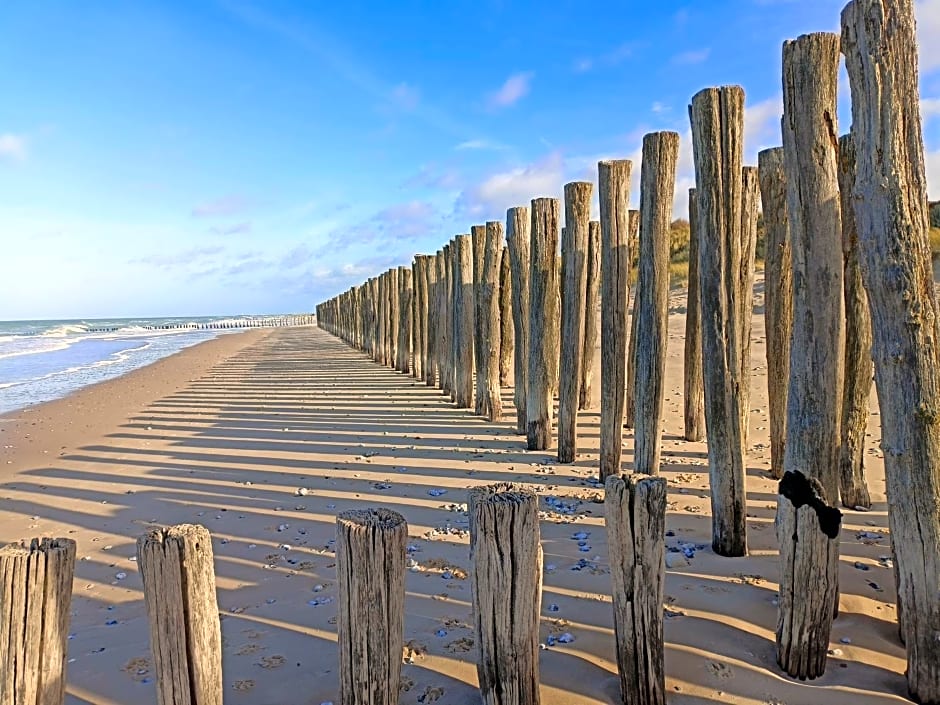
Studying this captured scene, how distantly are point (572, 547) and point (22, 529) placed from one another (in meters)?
4.42

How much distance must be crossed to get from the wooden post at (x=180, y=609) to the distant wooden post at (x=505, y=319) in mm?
9214

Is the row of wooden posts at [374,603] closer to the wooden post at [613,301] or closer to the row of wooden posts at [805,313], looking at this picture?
the row of wooden posts at [805,313]

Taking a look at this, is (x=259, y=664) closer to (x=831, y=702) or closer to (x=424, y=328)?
(x=831, y=702)

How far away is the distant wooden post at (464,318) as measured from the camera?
9.61 metres

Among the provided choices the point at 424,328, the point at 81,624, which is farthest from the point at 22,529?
the point at 424,328

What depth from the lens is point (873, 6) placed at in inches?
99.9

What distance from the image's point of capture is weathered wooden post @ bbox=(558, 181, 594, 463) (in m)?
6.16

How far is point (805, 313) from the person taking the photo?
324cm

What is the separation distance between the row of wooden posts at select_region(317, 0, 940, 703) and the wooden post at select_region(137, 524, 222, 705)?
7.35 ft

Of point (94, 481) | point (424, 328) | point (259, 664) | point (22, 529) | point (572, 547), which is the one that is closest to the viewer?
point (259, 664)

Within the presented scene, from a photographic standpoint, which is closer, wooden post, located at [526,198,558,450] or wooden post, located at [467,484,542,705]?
wooden post, located at [467,484,542,705]

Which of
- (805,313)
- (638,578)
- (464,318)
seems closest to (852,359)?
(805,313)

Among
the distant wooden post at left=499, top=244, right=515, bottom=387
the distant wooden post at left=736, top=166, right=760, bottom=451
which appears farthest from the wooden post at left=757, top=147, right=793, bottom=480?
the distant wooden post at left=499, top=244, right=515, bottom=387

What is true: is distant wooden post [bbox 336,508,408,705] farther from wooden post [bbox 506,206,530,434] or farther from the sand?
wooden post [bbox 506,206,530,434]
